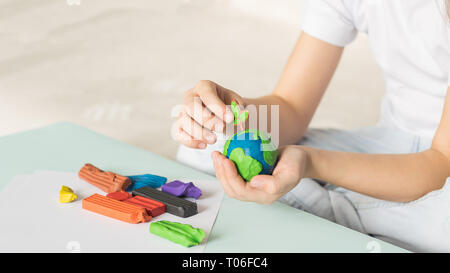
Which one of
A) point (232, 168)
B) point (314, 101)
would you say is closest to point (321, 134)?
point (314, 101)

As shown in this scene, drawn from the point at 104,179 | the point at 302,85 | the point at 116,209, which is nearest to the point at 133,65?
the point at 302,85

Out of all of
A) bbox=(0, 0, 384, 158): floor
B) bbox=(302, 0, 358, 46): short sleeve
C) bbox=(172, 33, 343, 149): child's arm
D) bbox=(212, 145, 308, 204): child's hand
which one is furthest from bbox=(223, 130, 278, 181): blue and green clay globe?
bbox=(0, 0, 384, 158): floor

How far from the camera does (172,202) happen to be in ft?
2.54

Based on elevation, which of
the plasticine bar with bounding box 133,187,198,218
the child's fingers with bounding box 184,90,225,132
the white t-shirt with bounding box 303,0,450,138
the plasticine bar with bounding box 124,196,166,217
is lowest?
the plasticine bar with bounding box 124,196,166,217

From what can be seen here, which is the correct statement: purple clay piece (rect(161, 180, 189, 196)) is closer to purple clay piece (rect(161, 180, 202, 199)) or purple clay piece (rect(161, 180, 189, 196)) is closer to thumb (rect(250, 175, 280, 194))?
purple clay piece (rect(161, 180, 202, 199))

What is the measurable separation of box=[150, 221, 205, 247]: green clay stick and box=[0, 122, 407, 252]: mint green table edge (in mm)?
21

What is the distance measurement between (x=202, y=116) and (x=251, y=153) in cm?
11

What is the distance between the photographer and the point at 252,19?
2.62m

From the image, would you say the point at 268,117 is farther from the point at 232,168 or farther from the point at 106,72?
the point at 106,72

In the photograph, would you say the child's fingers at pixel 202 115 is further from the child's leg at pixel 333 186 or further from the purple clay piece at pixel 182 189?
the child's leg at pixel 333 186

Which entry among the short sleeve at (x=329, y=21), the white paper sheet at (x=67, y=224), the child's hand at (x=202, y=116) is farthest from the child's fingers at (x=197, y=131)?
the short sleeve at (x=329, y=21)

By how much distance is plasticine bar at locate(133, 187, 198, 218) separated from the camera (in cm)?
76
